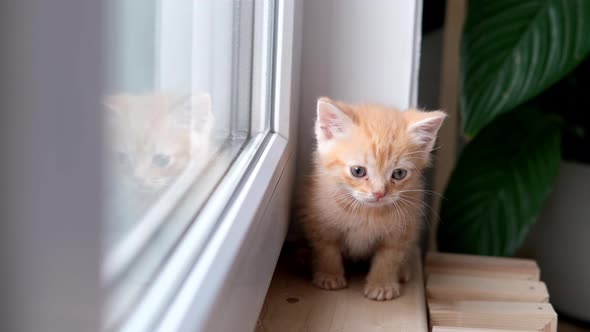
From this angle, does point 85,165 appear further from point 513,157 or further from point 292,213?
point 513,157

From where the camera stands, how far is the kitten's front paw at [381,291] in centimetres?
90

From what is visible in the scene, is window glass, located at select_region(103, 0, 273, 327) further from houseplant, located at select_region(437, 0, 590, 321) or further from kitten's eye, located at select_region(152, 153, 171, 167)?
houseplant, located at select_region(437, 0, 590, 321)

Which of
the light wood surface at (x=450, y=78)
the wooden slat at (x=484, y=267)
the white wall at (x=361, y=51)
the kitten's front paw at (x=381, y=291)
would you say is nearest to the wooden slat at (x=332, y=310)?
the kitten's front paw at (x=381, y=291)

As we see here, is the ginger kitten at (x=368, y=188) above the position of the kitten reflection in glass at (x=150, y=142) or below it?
below

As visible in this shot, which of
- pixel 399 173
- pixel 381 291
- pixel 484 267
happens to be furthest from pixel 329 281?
pixel 484 267

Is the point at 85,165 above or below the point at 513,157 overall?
above

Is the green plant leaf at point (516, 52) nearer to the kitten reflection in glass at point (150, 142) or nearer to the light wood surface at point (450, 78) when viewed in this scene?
the light wood surface at point (450, 78)

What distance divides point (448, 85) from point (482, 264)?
71 cm

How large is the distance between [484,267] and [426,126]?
288 mm

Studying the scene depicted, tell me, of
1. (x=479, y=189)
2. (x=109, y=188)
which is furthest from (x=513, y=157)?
(x=109, y=188)

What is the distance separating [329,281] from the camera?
3.03 feet

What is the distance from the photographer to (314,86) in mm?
1029

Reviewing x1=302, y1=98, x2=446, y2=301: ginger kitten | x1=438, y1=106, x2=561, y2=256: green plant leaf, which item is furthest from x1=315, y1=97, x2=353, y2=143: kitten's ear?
x1=438, y1=106, x2=561, y2=256: green plant leaf

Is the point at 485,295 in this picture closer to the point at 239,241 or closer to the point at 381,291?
the point at 381,291
